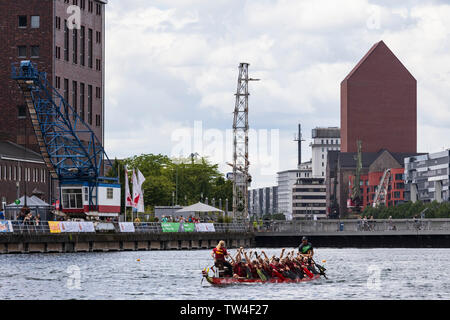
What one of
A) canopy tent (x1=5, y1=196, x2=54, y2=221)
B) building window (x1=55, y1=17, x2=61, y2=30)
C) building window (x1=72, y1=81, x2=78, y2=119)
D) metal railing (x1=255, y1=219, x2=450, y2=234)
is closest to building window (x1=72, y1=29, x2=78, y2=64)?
building window (x1=72, y1=81, x2=78, y2=119)

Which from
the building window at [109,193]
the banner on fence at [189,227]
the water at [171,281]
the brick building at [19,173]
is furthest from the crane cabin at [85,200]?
the water at [171,281]

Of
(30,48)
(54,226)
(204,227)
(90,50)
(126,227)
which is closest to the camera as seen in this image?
(54,226)

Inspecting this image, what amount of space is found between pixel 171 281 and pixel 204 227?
187 feet

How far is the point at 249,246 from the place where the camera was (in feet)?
438

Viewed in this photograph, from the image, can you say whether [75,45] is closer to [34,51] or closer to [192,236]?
[34,51]

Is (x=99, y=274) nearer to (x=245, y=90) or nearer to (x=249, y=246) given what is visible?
(x=249, y=246)

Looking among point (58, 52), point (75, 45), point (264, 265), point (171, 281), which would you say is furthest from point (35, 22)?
point (264, 265)

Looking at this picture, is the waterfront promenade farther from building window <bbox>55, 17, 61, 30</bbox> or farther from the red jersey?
building window <bbox>55, 17, 61, 30</bbox>

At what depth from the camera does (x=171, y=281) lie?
66062 mm

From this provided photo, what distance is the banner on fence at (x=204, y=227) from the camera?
399 feet

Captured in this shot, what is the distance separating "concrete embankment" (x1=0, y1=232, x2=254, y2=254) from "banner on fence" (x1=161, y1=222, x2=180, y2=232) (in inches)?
48.2

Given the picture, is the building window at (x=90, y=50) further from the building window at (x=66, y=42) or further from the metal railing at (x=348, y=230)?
the metal railing at (x=348, y=230)

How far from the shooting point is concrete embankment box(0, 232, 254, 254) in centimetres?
8969

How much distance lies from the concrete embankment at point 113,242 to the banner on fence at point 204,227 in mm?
1193
